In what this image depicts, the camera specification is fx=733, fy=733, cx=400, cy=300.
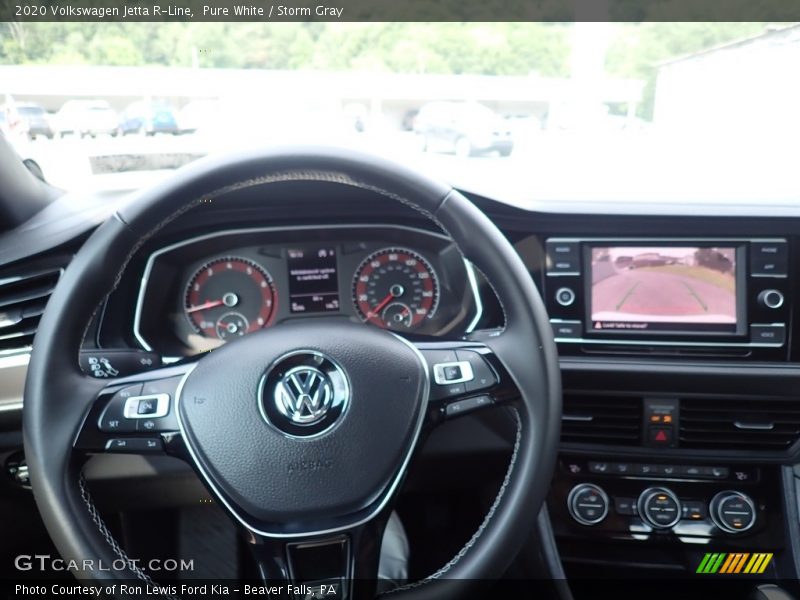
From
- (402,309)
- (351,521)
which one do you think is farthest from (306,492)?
(402,309)

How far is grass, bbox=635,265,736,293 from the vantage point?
1.83 m

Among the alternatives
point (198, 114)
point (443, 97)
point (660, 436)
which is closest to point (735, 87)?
point (443, 97)

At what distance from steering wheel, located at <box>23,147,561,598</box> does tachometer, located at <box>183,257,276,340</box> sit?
0.48m

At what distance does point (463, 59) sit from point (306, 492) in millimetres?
1143

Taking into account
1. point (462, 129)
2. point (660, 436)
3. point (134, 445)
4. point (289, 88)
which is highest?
point (289, 88)

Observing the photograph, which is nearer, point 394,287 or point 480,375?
point 480,375

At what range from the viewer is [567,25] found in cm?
185

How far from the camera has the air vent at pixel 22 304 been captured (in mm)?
1675

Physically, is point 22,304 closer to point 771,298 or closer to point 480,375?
point 480,375

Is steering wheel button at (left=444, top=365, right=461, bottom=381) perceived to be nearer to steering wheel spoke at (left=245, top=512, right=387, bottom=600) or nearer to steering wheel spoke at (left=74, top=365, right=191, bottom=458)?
steering wheel spoke at (left=245, top=512, right=387, bottom=600)

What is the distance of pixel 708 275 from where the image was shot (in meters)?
1.83

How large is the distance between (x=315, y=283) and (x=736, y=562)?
1331mm
